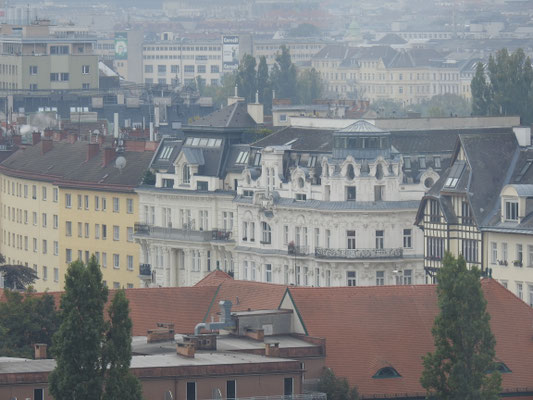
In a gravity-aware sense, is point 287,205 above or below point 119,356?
above

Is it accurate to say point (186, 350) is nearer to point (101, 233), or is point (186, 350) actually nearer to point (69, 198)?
point (101, 233)

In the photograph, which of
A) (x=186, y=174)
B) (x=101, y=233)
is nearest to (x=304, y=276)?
(x=186, y=174)

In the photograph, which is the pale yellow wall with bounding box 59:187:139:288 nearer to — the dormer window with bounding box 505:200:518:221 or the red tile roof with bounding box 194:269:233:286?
the dormer window with bounding box 505:200:518:221

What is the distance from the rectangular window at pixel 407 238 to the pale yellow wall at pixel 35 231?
105ft

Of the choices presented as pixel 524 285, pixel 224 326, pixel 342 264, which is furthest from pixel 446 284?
pixel 342 264

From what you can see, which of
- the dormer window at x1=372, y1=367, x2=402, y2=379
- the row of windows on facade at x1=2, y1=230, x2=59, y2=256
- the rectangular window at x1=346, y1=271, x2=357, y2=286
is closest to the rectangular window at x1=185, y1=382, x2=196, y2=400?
the dormer window at x1=372, y1=367, x2=402, y2=379

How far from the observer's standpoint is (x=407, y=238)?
161 m

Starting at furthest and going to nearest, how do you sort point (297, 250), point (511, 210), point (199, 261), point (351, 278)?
1. point (199, 261)
2. point (297, 250)
3. point (351, 278)
4. point (511, 210)

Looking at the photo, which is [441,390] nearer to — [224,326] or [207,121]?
[224,326]

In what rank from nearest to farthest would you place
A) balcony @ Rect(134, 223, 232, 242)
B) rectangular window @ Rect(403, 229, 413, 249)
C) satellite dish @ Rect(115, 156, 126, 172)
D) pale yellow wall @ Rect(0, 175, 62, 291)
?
rectangular window @ Rect(403, 229, 413, 249) < balcony @ Rect(134, 223, 232, 242) < satellite dish @ Rect(115, 156, 126, 172) < pale yellow wall @ Rect(0, 175, 62, 291)

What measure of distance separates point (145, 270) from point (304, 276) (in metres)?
17.0

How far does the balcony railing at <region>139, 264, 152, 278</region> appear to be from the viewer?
176500 millimetres

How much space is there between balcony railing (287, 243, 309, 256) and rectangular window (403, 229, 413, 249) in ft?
18.2

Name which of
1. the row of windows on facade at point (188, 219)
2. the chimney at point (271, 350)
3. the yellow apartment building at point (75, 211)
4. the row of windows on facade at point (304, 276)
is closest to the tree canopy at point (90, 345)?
the chimney at point (271, 350)
